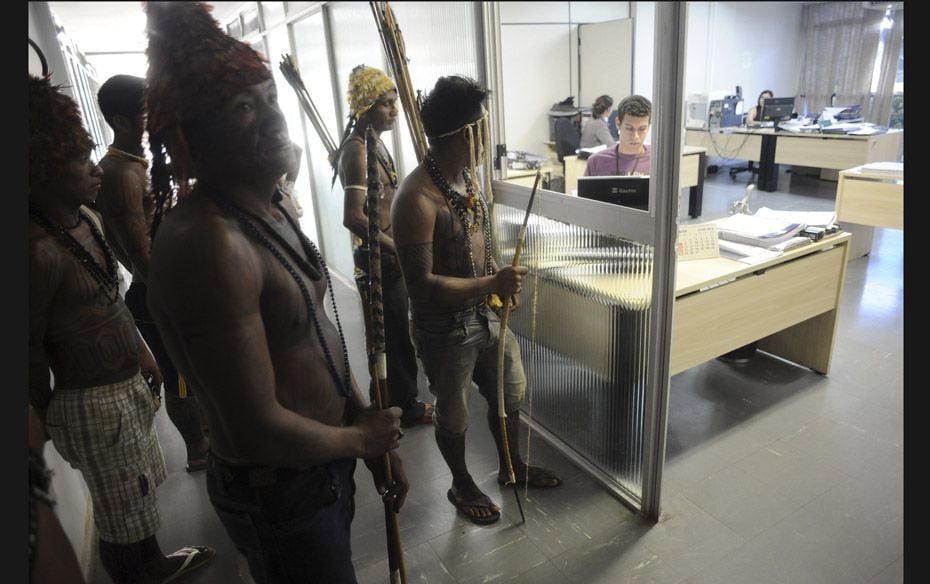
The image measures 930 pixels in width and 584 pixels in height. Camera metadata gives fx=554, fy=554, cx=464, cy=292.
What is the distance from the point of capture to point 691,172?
5.59 m

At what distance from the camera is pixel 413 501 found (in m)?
2.05

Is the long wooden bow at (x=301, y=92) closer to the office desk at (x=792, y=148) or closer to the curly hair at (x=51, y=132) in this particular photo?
the curly hair at (x=51, y=132)

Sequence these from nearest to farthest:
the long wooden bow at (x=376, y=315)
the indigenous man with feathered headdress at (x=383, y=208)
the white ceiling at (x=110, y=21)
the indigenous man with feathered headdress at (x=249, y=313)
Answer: the white ceiling at (x=110, y=21), the indigenous man with feathered headdress at (x=249, y=313), the long wooden bow at (x=376, y=315), the indigenous man with feathered headdress at (x=383, y=208)

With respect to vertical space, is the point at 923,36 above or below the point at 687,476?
above

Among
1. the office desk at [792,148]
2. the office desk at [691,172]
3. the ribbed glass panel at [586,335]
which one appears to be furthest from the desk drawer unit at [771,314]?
the office desk at [792,148]

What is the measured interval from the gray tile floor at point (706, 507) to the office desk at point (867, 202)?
5.48 ft

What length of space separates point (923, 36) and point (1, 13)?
1.03 meters

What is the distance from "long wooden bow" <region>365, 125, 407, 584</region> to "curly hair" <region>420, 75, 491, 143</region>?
495 mm

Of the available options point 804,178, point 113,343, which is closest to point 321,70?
point 113,343

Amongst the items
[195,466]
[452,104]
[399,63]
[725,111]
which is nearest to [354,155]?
[399,63]

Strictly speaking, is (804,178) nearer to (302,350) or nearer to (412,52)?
(412,52)

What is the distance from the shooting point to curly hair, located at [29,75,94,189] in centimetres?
111

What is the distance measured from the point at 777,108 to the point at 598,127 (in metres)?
2.85

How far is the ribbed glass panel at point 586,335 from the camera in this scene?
1.82 m
